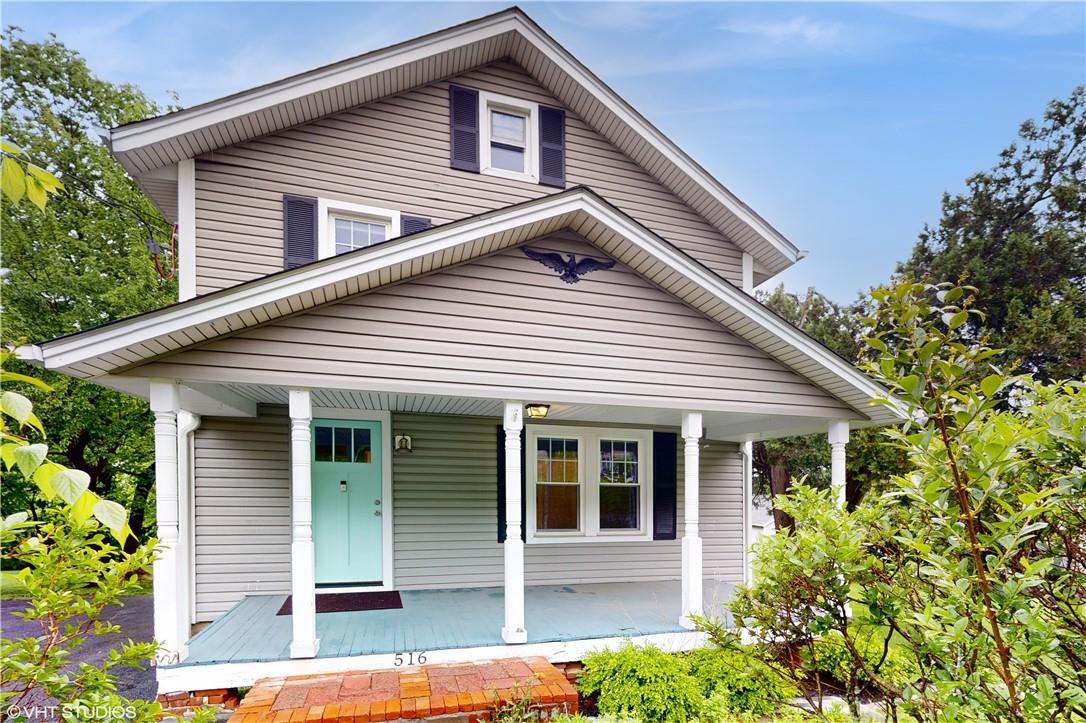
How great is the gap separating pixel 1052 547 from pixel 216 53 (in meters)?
16.1

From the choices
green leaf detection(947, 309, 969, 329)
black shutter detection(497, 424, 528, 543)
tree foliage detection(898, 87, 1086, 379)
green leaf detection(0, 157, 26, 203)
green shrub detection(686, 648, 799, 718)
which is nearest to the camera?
green leaf detection(0, 157, 26, 203)

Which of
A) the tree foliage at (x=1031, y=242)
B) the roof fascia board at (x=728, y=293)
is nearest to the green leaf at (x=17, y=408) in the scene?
the roof fascia board at (x=728, y=293)

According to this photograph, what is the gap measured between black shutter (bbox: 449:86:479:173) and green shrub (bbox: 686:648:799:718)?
6.29 meters

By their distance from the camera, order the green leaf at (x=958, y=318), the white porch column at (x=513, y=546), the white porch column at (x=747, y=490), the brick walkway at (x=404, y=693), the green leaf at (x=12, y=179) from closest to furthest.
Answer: the green leaf at (x=12, y=179) → the green leaf at (x=958, y=318) → the brick walkway at (x=404, y=693) → the white porch column at (x=513, y=546) → the white porch column at (x=747, y=490)

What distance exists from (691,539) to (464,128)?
19.3 ft

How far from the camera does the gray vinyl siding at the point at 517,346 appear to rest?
446 cm

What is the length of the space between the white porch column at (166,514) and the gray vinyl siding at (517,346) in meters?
0.25

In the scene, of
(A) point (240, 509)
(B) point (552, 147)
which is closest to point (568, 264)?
(B) point (552, 147)

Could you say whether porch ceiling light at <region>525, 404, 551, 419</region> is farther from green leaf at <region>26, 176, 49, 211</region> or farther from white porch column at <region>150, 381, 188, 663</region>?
green leaf at <region>26, 176, 49, 211</region>

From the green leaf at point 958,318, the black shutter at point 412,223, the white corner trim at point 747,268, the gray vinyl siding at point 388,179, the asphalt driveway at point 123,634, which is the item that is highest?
the gray vinyl siding at point 388,179

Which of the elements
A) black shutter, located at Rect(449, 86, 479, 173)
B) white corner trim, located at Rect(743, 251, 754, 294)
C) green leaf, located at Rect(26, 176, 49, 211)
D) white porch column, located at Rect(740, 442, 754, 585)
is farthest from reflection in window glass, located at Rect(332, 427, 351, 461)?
white corner trim, located at Rect(743, 251, 754, 294)

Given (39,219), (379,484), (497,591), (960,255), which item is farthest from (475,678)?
(960,255)

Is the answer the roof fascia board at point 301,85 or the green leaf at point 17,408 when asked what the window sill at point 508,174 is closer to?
the roof fascia board at point 301,85

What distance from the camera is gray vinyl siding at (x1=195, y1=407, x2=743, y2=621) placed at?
5930 millimetres
